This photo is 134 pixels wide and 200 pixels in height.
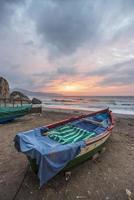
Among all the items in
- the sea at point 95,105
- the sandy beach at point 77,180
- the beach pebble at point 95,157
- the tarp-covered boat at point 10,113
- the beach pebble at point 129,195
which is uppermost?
the tarp-covered boat at point 10,113

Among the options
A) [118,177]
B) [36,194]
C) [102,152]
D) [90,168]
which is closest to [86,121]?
[102,152]

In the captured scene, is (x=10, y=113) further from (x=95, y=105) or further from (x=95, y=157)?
(x=95, y=105)

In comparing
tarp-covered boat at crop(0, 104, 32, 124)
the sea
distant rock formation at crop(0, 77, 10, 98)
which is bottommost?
the sea

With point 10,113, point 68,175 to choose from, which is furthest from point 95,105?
point 68,175

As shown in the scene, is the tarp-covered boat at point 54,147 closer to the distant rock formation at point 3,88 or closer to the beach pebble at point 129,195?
the beach pebble at point 129,195

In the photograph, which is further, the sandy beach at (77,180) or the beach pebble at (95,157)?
the beach pebble at (95,157)

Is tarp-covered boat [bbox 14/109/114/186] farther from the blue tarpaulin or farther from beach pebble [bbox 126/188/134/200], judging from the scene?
beach pebble [bbox 126/188/134/200]

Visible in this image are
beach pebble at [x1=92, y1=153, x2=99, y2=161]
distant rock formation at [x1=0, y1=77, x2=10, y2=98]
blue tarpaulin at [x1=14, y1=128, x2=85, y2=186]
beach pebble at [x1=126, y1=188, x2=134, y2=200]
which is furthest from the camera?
distant rock formation at [x1=0, y1=77, x2=10, y2=98]

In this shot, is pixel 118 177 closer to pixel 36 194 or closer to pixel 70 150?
pixel 70 150

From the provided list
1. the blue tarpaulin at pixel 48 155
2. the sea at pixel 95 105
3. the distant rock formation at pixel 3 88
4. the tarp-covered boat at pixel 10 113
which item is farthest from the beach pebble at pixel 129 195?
the distant rock formation at pixel 3 88

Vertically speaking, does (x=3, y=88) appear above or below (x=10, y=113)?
above

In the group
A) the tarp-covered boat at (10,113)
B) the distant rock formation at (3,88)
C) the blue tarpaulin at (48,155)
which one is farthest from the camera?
the distant rock formation at (3,88)

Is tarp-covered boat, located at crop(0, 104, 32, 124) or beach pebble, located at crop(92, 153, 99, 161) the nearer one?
beach pebble, located at crop(92, 153, 99, 161)

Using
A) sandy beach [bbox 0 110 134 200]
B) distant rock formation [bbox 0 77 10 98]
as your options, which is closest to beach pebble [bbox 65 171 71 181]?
sandy beach [bbox 0 110 134 200]
